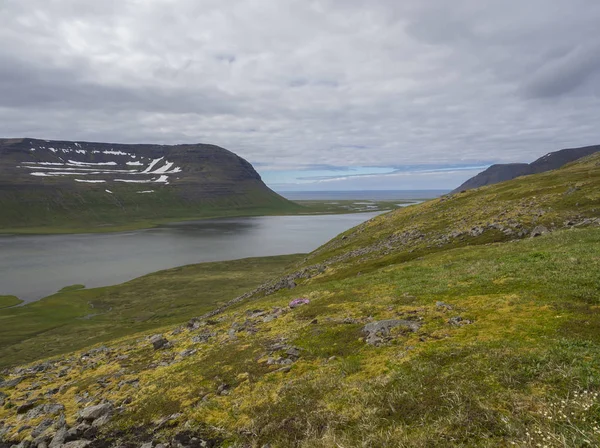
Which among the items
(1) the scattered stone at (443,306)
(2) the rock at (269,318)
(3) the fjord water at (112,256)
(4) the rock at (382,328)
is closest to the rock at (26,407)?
(2) the rock at (269,318)

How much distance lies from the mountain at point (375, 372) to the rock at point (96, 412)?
6 centimetres

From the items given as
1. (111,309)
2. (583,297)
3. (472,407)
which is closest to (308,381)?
(472,407)

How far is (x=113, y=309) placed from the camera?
7200 centimetres

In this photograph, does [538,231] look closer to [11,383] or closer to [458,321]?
[458,321]

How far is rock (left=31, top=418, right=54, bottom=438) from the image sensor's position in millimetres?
14156

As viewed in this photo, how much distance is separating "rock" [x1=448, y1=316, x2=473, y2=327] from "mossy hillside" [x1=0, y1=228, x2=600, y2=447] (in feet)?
1.33

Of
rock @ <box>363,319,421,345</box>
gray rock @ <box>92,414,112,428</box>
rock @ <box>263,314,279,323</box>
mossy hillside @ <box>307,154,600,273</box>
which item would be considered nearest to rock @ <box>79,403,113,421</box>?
gray rock @ <box>92,414,112,428</box>

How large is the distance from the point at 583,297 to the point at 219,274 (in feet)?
305

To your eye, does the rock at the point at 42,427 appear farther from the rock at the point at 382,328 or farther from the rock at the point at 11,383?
the rock at the point at 382,328

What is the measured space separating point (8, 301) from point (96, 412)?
85691 mm

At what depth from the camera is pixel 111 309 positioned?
7219 cm

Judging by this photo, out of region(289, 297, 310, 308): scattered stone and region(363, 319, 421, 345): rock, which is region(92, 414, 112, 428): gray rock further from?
region(289, 297, 310, 308): scattered stone

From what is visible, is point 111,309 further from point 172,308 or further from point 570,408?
point 570,408

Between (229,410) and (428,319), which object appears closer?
(229,410)
